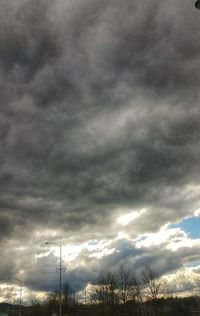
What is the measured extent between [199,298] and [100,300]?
52928mm

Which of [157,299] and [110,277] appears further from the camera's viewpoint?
[110,277]

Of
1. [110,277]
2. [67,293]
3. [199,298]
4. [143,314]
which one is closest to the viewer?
[143,314]

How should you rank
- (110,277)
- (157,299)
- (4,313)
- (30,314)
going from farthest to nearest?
(30,314), (4,313), (110,277), (157,299)

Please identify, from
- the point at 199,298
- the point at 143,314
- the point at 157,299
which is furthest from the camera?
the point at 199,298

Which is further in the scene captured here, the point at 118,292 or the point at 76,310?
the point at 76,310

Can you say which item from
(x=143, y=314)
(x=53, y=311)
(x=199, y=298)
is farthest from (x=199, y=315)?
(x=53, y=311)

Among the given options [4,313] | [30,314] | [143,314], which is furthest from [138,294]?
[30,314]

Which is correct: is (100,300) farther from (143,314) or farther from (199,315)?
(199,315)

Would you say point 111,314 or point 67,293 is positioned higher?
point 67,293

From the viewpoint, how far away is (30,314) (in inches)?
6225

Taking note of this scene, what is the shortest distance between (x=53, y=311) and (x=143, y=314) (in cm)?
5470

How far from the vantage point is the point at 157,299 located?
284ft

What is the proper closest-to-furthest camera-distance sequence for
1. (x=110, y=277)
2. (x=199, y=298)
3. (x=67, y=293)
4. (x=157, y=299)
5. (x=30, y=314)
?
(x=157, y=299), (x=110, y=277), (x=67, y=293), (x=199, y=298), (x=30, y=314)

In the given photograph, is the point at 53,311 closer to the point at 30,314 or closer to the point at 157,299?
the point at 30,314
